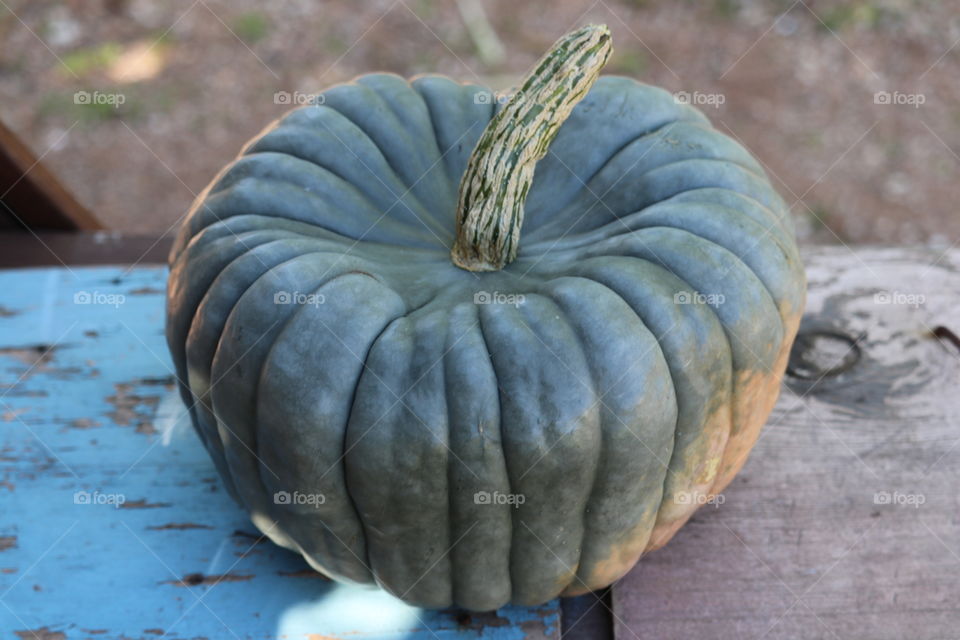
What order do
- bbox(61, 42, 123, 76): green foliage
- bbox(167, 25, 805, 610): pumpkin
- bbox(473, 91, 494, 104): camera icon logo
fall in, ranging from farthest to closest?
1. bbox(61, 42, 123, 76): green foliage
2. bbox(473, 91, 494, 104): camera icon logo
3. bbox(167, 25, 805, 610): pumpkin

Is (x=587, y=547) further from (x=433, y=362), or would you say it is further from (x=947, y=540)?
(x=947, y=540)

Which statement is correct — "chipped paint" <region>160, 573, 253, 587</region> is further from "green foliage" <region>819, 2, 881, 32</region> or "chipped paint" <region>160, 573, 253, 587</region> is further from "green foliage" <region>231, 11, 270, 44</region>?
"green foliage" <region>819, 2, 881, 32</region>

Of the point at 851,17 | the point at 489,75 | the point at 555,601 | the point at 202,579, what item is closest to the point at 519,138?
the point at 555,601

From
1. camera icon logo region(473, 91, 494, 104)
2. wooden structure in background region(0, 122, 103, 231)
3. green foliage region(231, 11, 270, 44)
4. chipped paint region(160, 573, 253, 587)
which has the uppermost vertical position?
camera icon logo region(473, 91, 494, 104)

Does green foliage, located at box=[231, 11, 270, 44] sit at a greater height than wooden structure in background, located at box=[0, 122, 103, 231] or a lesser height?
lesser

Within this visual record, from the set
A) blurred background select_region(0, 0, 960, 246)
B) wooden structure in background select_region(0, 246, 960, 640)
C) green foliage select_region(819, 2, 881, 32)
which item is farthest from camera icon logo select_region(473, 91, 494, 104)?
green foliage select_region(819, 2, 881, 32)

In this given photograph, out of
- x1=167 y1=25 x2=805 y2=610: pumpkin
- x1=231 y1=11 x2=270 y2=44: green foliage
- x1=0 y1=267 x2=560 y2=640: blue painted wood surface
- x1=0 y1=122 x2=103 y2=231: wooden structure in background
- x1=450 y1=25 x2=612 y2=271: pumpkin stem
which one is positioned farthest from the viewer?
x1=231 y1=11 x2=270 y2=44: green foliage

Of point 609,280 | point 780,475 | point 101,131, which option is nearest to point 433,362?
point 609,280
